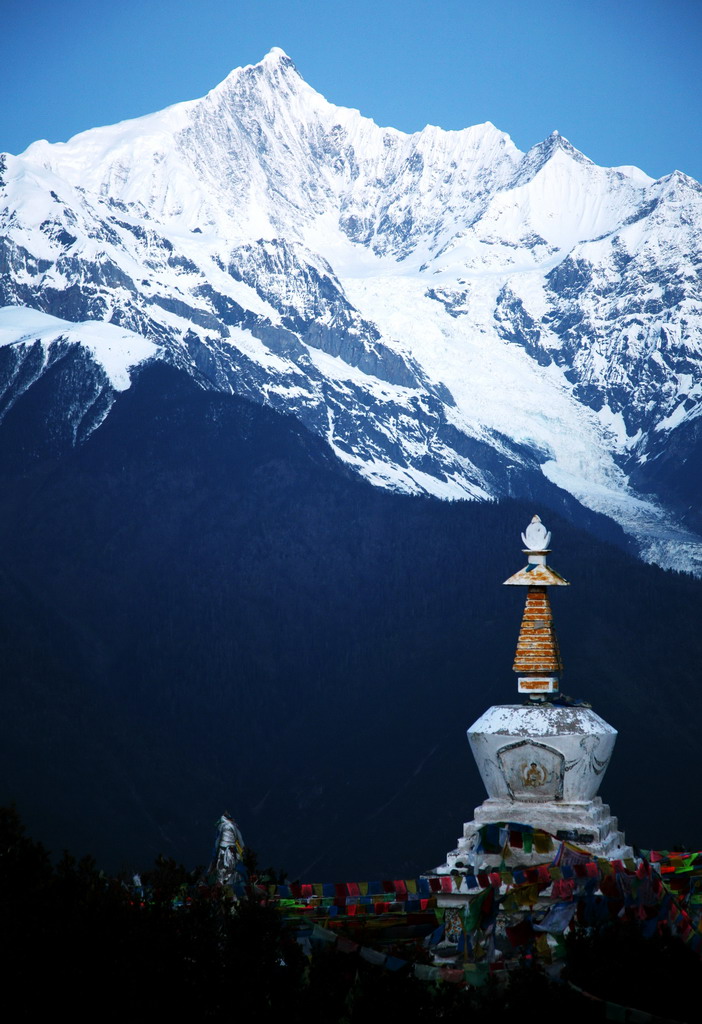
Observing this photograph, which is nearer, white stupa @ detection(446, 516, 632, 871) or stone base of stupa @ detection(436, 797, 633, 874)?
stone base of stupa @ detection(436, 797, 633, 874)

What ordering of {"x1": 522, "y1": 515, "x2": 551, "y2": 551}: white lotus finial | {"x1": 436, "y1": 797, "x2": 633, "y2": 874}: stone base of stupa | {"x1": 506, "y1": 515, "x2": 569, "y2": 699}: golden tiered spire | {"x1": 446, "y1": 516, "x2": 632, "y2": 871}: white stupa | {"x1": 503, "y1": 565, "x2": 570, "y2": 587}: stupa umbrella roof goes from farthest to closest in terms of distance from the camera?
{"x1": 522, "y1": 515, "x2": 551, "y2": 551}: white lotus finial → {"x1": 503, "y1": 565, "x2": 570, "y2": 587}: stupa umbrella roof → {"x1": 506, "y1": 515, "x2": 569, "y2": 699}: golden tiered spire → {"x1": 446, "y1": 516, "x2": 632, "y2": 871}: white stupa → {"x1": 436, "y1": 797, "x2": 633, "y2": 874}: stone base of stupa

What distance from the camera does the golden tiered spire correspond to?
2820 centimetres

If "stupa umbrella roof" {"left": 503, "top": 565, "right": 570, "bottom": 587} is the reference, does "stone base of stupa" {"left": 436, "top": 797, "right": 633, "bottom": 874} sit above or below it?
below

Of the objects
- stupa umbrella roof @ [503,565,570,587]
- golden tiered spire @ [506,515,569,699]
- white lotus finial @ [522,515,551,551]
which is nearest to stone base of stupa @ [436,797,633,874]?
golden tiered spire @ [506,515,569,699]

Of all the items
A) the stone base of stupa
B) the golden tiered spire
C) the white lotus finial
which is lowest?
the stone base of stupa

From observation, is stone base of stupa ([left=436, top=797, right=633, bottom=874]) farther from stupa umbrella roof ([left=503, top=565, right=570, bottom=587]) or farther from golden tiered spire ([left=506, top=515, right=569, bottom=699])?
stupa umbrella roof ([left=503, top=565, right=570, bottom=587])

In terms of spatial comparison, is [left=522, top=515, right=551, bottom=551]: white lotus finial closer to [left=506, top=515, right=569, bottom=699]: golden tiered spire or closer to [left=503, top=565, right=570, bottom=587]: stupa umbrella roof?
[left=506, top=515, right=569, bottom=699]: golden tiered spire

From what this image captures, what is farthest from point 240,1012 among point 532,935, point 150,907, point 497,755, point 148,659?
point 148,659

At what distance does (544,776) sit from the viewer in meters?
26.9

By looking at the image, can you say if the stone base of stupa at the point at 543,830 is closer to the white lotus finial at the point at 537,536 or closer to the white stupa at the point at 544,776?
the white stupa at the point at 544,776

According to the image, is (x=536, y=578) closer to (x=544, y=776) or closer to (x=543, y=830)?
(x=544, y=776)

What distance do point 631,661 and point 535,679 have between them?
152633 mm

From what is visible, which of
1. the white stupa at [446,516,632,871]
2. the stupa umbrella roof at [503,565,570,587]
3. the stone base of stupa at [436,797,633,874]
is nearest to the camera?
the stone base of stupa at [436,797,633,874]

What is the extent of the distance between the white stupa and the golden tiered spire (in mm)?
551
